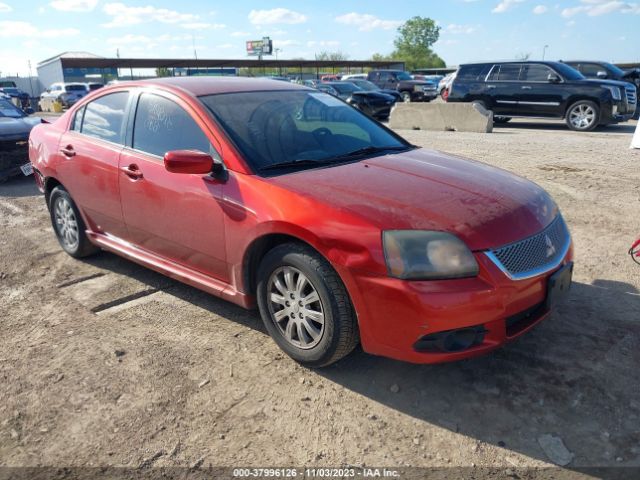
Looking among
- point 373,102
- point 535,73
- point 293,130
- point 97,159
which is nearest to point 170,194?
point 293,130

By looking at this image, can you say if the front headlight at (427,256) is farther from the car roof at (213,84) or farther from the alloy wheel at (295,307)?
the car roof at (213,84)

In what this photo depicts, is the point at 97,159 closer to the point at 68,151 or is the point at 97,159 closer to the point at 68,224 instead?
the point at 68,151

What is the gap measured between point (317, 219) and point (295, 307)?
0.57 meters

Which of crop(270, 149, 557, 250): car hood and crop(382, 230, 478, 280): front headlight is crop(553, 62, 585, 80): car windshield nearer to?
crop(270, 149, 557, 250): car hood

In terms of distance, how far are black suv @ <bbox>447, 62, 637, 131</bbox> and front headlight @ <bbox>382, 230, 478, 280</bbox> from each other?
12760 millimetres

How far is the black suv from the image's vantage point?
13164 mm

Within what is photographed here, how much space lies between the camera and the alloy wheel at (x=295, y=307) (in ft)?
9.53

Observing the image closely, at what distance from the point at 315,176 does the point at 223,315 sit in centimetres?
134

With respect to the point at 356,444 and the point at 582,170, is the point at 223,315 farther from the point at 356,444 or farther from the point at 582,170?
the point at 582,170

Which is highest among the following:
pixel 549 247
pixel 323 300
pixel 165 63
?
pixel 165 63

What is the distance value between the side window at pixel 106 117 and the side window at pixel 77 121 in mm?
65

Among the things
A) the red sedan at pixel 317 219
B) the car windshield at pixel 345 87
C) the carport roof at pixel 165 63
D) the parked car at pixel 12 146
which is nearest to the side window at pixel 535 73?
the car windshield at pixel 345 87

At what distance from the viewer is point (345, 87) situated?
68.5 ft

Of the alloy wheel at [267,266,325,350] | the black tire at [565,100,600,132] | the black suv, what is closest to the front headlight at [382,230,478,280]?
the alloy wheel at [267,266,325,350]
